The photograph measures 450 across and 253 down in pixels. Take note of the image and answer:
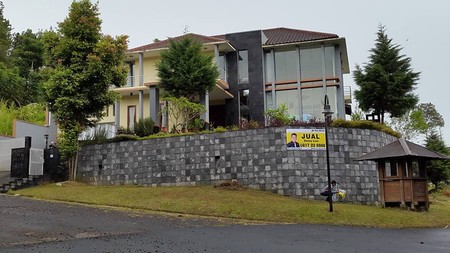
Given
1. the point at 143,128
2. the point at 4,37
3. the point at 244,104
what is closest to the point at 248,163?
the point at 143,128

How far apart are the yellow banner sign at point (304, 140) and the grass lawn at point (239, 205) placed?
2598mm

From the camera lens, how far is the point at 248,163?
22.8m

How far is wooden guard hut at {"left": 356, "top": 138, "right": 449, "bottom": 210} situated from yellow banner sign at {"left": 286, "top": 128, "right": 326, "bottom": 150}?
219 cm

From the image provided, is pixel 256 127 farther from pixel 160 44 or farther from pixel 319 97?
pixel 160 44

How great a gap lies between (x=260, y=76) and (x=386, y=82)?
28.2ft

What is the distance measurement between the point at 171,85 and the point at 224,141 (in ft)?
23.2

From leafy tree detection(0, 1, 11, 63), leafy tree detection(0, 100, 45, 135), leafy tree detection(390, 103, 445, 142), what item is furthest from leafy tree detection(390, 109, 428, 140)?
leafy tree detection(0, 1, 11, 63)

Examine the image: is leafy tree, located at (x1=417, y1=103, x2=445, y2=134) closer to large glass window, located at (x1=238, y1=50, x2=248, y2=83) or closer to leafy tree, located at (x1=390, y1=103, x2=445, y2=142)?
leafy tree, located at (x1=390, y1=103, x2=445, y2=142)

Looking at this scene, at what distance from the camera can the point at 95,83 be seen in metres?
25.5

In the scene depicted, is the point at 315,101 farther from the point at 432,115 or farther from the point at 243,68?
the point at 432,115

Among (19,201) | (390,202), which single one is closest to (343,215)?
(390,202)

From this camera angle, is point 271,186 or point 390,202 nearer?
point 390,202

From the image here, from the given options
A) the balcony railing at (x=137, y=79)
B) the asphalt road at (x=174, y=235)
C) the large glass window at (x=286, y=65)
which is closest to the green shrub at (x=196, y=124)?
the balcony railing at (x=137, y=79)

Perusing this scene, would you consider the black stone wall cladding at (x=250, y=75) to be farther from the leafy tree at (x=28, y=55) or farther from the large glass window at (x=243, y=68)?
the leafy tree at (x=28, y=55)
